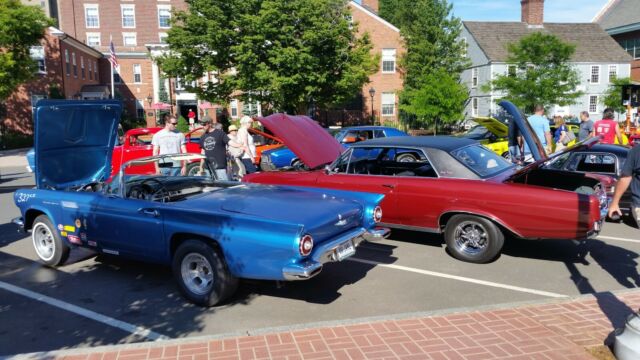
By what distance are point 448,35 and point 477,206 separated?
129 feet

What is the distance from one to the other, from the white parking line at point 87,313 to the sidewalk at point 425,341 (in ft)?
1.84

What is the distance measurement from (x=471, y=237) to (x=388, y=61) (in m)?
35.6

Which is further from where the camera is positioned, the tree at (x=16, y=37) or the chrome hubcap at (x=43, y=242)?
the tree at (x=16, y=37)

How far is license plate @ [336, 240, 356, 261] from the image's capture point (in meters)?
4.74

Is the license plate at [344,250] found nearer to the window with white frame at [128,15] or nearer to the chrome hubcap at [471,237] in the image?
the chrome hubcap at [471,237]

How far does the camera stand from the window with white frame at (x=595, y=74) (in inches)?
1662

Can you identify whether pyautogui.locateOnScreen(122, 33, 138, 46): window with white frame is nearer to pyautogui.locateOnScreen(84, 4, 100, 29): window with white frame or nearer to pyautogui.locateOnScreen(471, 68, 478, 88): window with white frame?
pyautogui.locateOnScreen(84, 4, 100, 29): window with white frame

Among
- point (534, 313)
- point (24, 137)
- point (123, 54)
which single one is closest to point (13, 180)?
point (534, 313)

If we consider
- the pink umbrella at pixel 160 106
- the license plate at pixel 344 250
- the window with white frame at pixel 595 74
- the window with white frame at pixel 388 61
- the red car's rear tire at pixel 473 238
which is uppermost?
the window with white frame at pixel 388 61

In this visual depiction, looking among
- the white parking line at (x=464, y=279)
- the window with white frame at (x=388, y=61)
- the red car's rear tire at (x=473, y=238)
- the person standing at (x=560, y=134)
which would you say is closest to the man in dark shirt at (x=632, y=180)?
the white parking line at (x=464, y=279)

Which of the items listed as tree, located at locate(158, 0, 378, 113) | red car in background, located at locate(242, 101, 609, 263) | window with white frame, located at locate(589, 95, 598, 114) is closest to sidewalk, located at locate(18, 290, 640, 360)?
red car in background, located at locate(242, 101, 609, 263)

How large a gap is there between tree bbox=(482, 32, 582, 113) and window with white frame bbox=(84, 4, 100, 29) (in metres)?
48.5

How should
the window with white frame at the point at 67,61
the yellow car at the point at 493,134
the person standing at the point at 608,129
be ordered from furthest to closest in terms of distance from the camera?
the window with white frame at the point at 67,61, the yellow car at the point at 493,134, the person standing at the point at 608,129

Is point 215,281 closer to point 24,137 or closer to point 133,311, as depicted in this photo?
point 133,311
